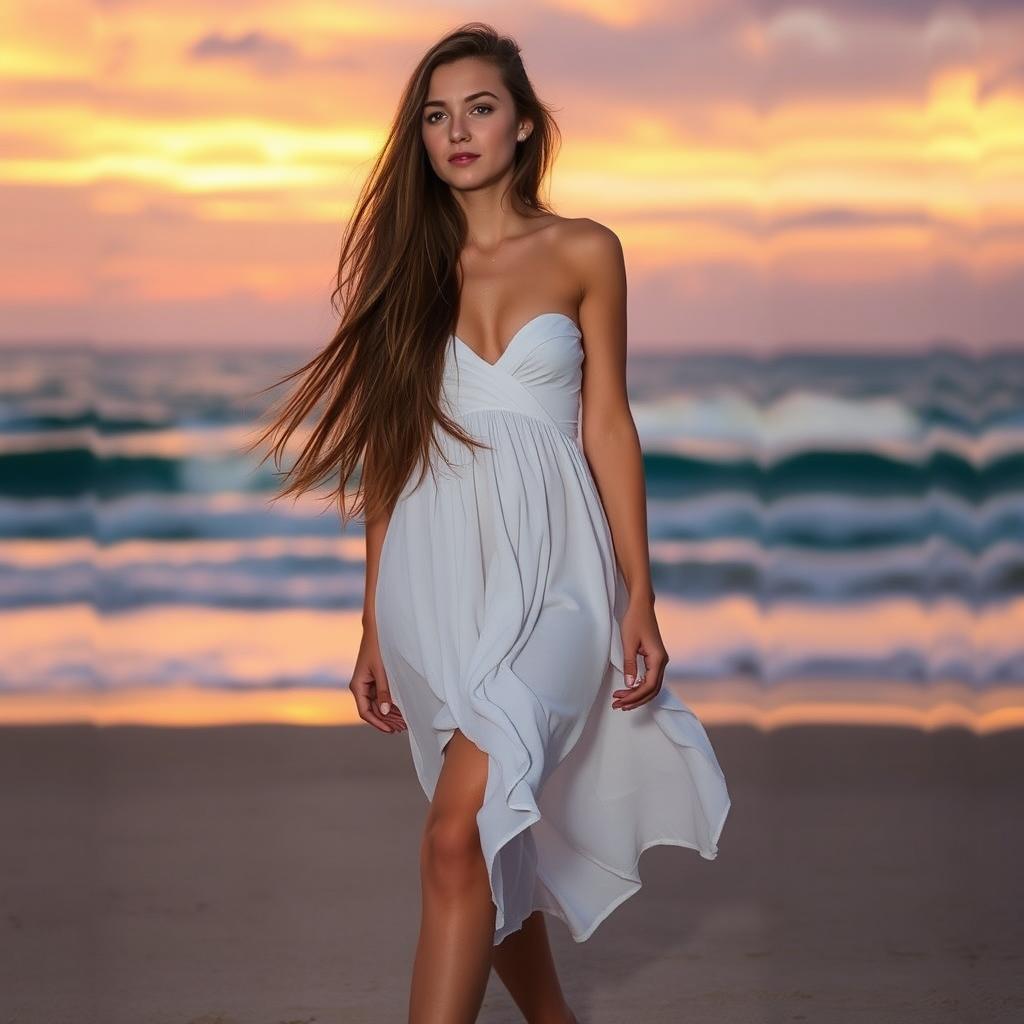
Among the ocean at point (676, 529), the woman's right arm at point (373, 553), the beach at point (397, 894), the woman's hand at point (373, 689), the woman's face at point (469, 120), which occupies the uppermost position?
the woman's face at point (469, 120)

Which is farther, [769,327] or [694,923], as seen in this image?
[769,327]

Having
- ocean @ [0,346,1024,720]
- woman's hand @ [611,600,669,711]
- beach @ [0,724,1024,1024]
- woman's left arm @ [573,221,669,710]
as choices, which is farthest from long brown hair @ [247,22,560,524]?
ocean @ [0,346,1024,720]

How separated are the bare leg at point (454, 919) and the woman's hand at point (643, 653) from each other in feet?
0.92

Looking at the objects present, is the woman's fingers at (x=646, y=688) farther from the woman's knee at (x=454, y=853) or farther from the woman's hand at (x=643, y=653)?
the woman's knee at (x=454, y=853)

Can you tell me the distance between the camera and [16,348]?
12695mm

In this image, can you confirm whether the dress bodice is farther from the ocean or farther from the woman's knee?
the ocean

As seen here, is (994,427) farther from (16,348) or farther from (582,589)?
(582,589)

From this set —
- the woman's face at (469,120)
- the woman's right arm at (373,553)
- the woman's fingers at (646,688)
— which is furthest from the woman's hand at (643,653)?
the woman's face at (469,120)

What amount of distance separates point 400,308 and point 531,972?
3.32 feet

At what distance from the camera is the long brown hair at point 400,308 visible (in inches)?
95.0

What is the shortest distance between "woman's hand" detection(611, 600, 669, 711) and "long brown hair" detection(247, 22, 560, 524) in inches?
13.9

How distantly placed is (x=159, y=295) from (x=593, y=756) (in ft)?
31.0

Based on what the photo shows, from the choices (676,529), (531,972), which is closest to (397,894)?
(531,972)

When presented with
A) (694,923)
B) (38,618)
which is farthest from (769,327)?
(694,923)
